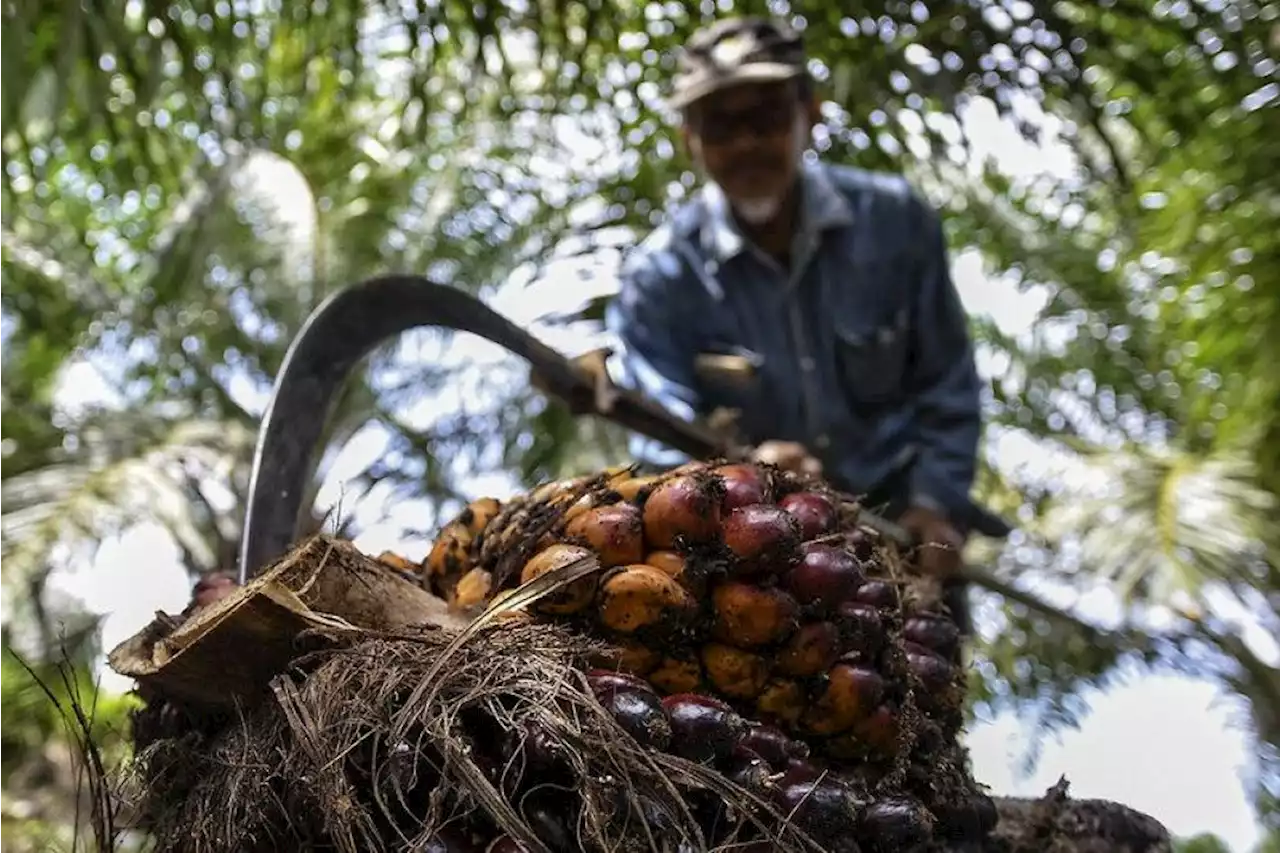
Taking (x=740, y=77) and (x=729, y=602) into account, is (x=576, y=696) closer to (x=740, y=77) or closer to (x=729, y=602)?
(x=729, y=602)

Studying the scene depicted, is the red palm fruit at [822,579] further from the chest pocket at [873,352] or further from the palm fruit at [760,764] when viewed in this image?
the chest pocket at [873,352]

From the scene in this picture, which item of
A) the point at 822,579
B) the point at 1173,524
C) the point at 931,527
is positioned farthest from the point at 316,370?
the point at 1173,524

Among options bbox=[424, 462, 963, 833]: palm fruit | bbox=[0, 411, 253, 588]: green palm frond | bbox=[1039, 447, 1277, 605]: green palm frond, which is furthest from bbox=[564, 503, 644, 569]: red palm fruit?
bbox=[1039, 447, 1277, 605]: green palm frond

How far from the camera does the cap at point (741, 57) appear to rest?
1847 mm

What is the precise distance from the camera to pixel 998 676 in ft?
18.1

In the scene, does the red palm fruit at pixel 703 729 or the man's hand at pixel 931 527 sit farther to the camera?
the man's hand at pixel 931 527

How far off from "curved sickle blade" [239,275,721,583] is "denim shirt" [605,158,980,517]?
881 millimetres

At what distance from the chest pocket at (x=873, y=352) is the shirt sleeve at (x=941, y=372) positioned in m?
0.03

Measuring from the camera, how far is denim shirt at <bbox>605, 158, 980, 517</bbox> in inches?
77.0

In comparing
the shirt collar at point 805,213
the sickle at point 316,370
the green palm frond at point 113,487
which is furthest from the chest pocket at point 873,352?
the green palm frond at point 113,487

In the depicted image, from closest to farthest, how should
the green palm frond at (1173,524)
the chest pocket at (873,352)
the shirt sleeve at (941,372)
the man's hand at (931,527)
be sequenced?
the man's hand at (931,527), the shirt sleeve at (941,372), the chest pocket at (873,352), the green palm frond at (1173,524)

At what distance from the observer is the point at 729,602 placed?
2.51 ft

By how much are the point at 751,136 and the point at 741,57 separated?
0.39 feet

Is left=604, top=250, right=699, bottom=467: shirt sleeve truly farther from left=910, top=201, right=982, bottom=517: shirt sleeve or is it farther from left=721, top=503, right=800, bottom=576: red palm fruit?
left=721, top=503, right=800, bottom=576: red palm fruit
